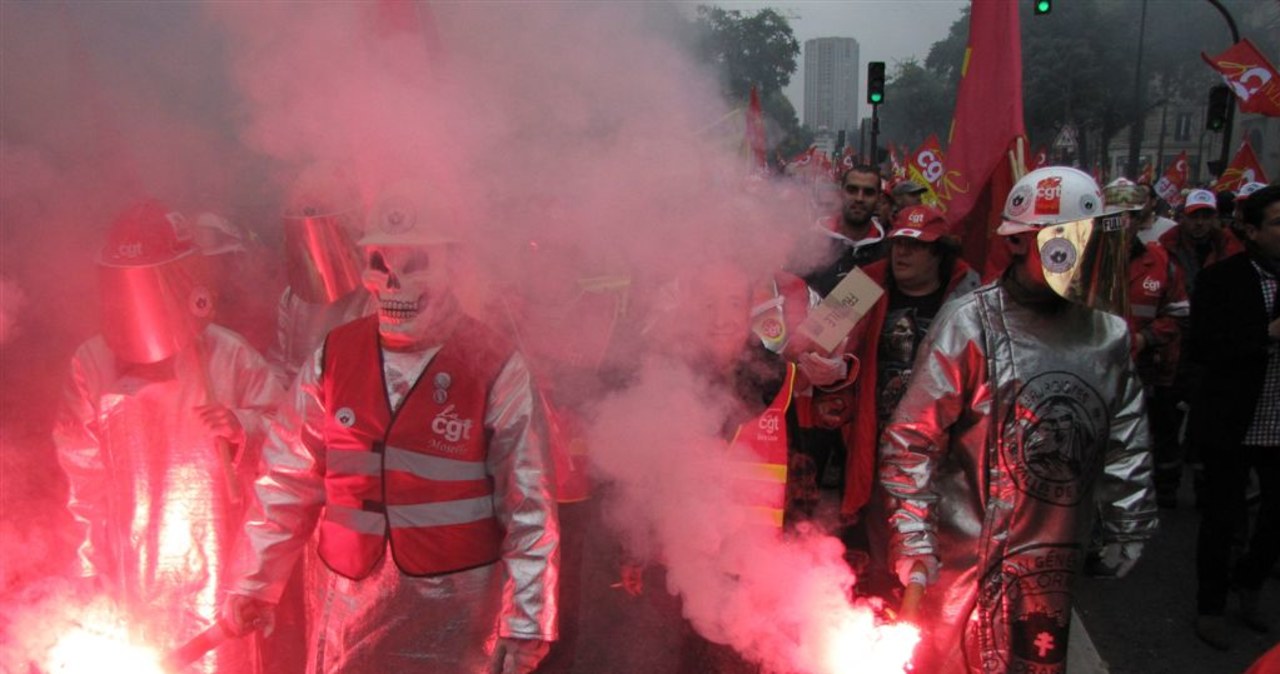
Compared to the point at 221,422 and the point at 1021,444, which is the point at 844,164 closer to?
the point at 1021,444

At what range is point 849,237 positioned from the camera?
465 cm

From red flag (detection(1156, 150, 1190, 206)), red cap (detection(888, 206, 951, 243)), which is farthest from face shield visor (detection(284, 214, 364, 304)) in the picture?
red flag (detection(1156, 150, 1190, 206))

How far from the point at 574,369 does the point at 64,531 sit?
6.81ft

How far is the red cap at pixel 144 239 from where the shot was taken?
2781 mm

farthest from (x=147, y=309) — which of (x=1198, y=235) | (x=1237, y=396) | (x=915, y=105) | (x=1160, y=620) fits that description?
(x=915, y=105)

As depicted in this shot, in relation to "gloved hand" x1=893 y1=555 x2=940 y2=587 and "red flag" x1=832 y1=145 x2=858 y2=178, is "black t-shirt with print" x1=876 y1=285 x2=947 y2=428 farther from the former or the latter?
"red flag" x1=832 y1=145 x2=858 y2=178

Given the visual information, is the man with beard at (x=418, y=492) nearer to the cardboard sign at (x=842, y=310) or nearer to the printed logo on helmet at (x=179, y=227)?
the printed logo on helmet at (x=179, y=227)

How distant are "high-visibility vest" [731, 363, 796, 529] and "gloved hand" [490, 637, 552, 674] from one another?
4.35 feet

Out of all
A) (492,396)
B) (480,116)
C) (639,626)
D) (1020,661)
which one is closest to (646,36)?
(480,116)

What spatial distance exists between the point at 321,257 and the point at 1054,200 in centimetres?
276

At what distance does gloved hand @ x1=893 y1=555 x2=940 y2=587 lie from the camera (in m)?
2.61

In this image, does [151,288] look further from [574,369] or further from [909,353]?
[909,353]

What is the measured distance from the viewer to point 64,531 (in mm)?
→ 3406

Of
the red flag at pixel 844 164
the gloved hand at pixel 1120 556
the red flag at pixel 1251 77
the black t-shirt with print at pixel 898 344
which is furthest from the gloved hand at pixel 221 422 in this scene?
the red flag at pixel 1251 77
